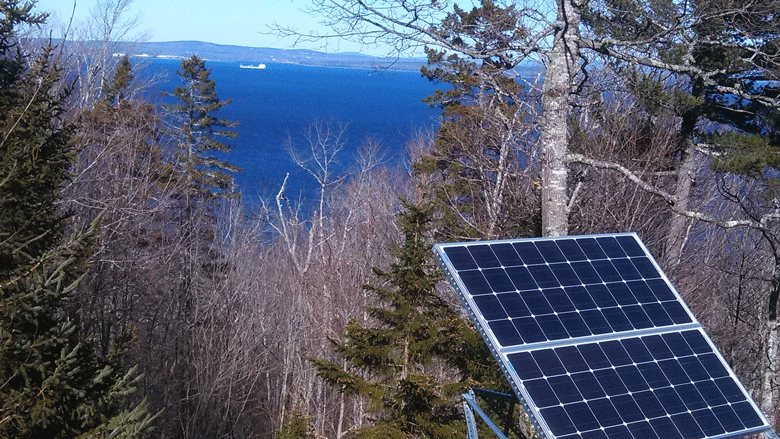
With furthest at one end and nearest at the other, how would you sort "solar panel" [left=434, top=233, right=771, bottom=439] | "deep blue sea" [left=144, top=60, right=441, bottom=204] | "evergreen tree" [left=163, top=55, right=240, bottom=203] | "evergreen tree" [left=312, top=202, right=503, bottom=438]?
"deep blue sea" [left=144, top=60, right=441, bottom=204] < "evergreen tree" [left=163, top=55, right=240, bottom=203] < "evergreen tree" [left=312, top=202, right=503, bottom=438] < "solar panel" [left=434, top=233, right=771, bottom=439]

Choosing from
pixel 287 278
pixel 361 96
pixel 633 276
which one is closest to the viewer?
pixel 633 276

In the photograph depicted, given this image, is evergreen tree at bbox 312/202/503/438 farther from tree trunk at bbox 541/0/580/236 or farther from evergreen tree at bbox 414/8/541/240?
evergreen tree at bbox 414/8/541/240

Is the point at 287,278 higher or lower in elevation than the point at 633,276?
lower

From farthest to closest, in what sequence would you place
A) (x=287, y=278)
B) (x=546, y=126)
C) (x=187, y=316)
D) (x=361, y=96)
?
(x=361, y=96), (x=287, y=278), (x=187, y=316), (x=546, y=126)

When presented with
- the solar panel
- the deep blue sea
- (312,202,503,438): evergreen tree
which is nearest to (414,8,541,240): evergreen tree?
(312,202,503,438): evergreen tree

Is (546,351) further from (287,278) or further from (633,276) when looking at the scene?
(287,278)

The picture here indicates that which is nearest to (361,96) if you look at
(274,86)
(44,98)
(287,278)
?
(274,86)

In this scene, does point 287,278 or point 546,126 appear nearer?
point 546,126
